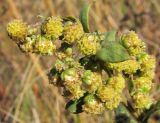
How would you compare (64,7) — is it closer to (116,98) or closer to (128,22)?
(128,22)

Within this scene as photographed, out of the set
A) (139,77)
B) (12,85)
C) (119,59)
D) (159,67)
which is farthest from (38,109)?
(119,59)

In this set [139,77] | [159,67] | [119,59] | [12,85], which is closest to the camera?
[119,59]

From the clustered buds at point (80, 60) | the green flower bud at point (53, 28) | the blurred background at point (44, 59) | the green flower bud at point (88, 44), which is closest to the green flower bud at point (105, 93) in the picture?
the clustered buds at point (80, 60)

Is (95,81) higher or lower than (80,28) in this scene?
lower

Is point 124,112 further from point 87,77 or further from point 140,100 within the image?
point 87,77

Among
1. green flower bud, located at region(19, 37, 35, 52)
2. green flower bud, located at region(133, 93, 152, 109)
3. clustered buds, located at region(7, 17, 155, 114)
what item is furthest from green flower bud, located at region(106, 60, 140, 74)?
green flower bud, located at region(19, 37, 35, 52)

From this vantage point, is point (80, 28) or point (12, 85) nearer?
point (80, 28)
